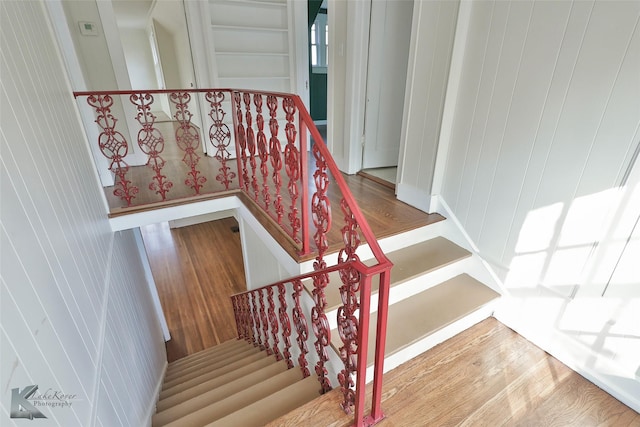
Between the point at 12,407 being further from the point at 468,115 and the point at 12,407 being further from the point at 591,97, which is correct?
the point at 468,115

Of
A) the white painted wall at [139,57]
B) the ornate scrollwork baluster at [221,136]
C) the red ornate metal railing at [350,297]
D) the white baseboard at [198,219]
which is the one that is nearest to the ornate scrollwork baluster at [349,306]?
the red ornate metal railing at [350,297]

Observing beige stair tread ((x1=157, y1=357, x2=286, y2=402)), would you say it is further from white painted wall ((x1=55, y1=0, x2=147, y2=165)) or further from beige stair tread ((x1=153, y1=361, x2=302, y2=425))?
white painted wall ((x1=55, y1=0, x2=147, y2=165))

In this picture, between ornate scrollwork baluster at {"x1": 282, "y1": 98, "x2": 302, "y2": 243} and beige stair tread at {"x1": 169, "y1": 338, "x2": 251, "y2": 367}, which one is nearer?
ornate scrollwork baluster at {"x1": 282, "y1": 98, "x2": 302, "y2": 243}

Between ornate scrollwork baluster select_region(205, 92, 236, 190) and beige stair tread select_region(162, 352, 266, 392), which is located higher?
ornate scrollwork baluster select_region(205, 92, 236, 190)

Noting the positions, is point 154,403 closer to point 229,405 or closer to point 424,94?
point 229,405

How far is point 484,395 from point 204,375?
87.1 inches

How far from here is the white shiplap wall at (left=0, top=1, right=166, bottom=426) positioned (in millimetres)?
785

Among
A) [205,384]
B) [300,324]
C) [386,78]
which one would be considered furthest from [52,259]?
[386,78]

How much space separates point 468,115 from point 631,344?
1.59m

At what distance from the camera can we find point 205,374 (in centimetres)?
278

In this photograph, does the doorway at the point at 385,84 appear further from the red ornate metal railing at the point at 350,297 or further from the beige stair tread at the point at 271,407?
the beige stair tread at the point at 271,407

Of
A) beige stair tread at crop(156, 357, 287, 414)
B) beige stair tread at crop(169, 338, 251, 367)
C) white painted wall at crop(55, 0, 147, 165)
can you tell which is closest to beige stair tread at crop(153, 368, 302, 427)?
beige stair tread at crop(156, 357, 287, 414)

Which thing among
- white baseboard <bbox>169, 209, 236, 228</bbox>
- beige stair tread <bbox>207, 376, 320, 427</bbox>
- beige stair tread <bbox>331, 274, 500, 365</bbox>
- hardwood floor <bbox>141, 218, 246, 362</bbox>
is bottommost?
hardwood floor <bbox>141, 218, 246, 362</bbox>

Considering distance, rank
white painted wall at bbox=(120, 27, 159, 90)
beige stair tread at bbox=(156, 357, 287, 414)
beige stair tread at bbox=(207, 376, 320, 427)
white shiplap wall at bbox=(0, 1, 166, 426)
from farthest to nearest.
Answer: white painted wall at bbox=(120, 27, 159, 90), beige stair tread at bbox=(156, 357, 287, 414), beige stair tread at bbox=(207, 376, 320, 427), white shiplap wall at bbox=(0, 1, 166, 426)
